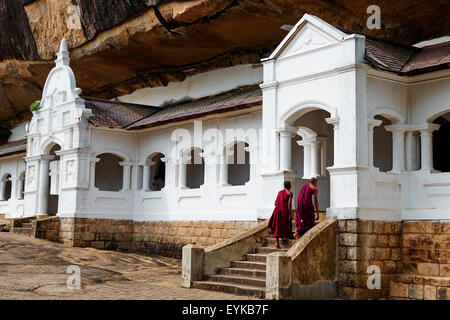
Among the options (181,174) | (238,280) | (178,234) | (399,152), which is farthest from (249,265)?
(181,174)

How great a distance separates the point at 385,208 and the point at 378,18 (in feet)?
20.2

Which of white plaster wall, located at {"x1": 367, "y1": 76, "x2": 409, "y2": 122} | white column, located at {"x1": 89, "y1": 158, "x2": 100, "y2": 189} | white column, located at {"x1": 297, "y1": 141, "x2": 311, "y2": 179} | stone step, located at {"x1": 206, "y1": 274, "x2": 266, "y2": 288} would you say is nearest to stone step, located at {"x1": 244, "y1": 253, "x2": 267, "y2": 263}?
stone step, located at {"x1": 206, "y1": 274, "x2": 266, "y2": 288}

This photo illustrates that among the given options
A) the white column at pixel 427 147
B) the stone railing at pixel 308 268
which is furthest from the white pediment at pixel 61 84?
the white column at pixel 427 147

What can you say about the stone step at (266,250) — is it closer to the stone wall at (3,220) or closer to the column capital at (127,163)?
the column capital at (127,163)

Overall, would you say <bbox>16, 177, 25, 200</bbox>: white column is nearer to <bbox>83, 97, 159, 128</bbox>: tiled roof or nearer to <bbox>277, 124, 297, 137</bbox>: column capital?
<bbox>83, 97, 159, 128</bbox>: tiled roof

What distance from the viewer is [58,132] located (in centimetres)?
2166

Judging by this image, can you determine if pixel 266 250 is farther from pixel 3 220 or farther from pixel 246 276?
pixel 3 220

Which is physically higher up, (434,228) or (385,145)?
(385,145)

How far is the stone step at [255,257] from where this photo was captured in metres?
13.2

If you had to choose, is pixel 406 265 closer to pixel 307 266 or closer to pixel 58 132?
pixel 307 266

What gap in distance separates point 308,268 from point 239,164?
843 centimetres

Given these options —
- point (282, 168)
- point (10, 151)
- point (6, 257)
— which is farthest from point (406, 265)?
point (10, 151)

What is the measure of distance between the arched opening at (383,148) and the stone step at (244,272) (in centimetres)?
451

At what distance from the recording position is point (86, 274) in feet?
49.1
